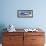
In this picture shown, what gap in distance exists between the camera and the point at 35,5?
4.20 m

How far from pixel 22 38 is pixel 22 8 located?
106 cm

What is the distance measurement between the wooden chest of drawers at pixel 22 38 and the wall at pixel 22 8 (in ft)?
1.96

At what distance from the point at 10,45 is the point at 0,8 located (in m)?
1.29

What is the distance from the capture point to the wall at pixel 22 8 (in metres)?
4.19

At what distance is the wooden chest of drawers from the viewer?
3.69 m

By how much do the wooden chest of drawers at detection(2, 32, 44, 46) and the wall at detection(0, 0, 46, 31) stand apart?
1.96ft

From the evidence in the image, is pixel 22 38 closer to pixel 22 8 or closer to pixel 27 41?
pixel 27 41

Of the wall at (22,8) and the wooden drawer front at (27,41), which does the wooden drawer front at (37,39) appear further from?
the wall at (22,8)

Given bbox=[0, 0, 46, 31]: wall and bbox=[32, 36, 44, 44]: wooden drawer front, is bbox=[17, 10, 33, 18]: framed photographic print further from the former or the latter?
bbox=[32, 36, 44, 44]: wooden drawer front

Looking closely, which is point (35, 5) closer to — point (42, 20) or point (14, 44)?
point (42, 20)

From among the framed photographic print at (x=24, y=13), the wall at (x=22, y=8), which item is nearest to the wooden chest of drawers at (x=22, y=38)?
the wall at (x=22, y=8)

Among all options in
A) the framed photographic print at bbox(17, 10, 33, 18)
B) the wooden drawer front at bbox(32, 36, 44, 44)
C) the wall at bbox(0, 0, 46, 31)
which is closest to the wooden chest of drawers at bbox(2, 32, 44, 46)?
the wooden drawer front at bbox(32, 36, 44, 44)

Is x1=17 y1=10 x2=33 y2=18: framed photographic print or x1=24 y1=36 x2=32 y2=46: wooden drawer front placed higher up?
x1=17 y1=10 x2=33 y2=18: framed photographic print

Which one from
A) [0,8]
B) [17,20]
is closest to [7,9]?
[0,8]
